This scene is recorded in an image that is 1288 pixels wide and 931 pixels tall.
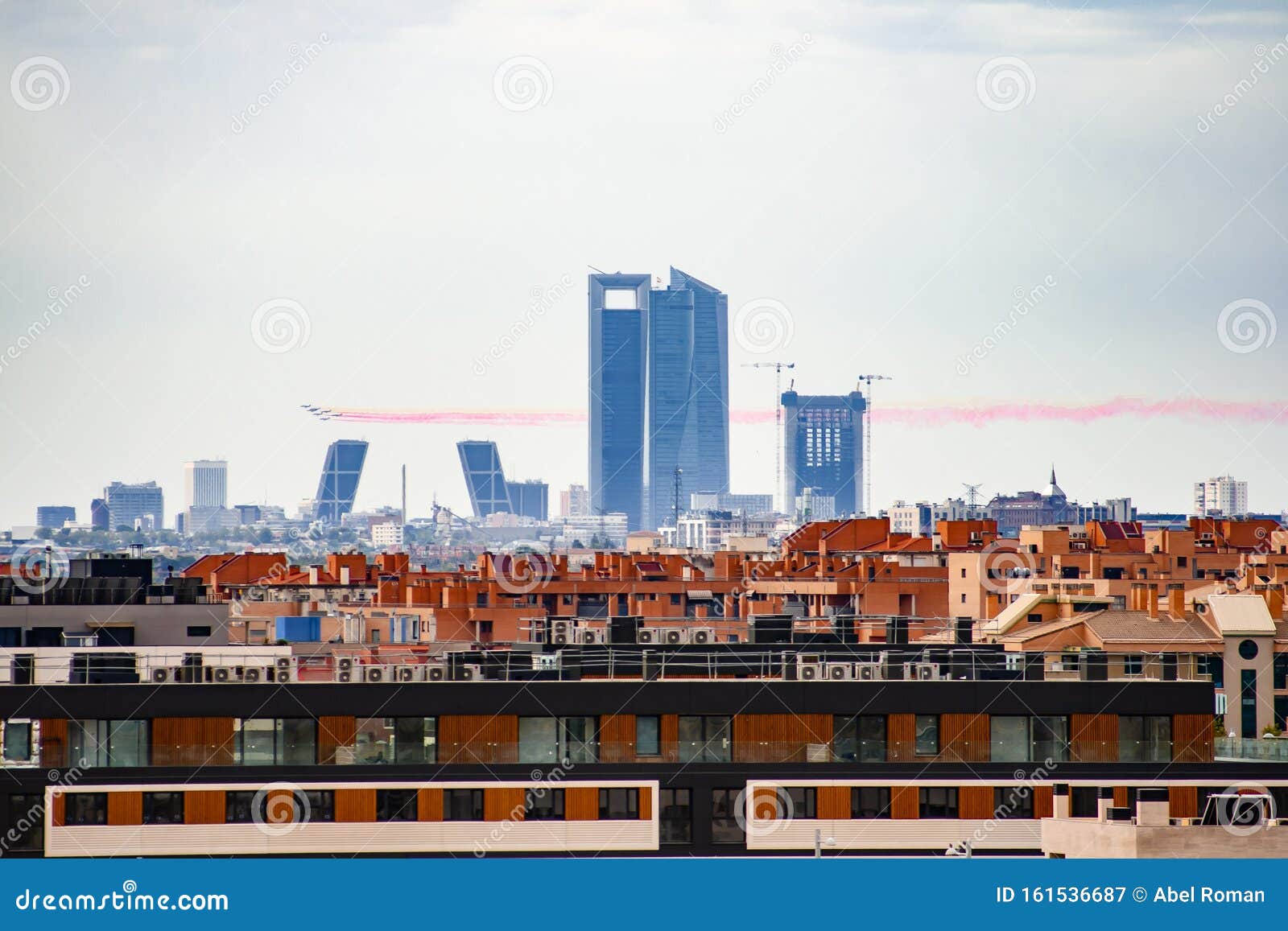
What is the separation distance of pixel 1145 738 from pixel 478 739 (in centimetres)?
521

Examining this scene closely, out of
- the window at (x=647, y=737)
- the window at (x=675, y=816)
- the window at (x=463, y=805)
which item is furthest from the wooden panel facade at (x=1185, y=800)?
the window at (x=463, y=805)

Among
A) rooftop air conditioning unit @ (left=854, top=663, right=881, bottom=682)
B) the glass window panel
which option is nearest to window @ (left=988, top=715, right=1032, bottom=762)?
Answer: rooftop air conditioning unit @ (left=854, top=663, right=881, bottom=682)

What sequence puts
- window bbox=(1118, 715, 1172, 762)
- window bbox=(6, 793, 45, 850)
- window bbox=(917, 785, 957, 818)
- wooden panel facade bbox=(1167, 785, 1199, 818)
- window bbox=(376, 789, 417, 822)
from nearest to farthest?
window bbox=(6, 793, 45, 850), window bbox=(376, 789, 417, 822), window bbox=(917, 785, 957, 818), wooden panel facade bbox=(1167, 785, 1199, 818), window bbox=(1118, 715, 1172, 762)

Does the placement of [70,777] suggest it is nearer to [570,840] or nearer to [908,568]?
[570,840]

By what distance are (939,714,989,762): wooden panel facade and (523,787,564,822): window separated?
2.96m

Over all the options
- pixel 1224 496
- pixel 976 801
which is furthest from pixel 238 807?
pixel 1224 496

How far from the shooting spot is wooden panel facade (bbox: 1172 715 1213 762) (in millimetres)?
18219

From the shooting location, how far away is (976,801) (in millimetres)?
17391

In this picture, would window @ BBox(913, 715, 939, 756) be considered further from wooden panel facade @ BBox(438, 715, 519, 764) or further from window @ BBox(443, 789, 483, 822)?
window @ BBox(443, 789, 483, 822)

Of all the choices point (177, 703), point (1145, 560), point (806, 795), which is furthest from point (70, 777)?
point (1145, 560)

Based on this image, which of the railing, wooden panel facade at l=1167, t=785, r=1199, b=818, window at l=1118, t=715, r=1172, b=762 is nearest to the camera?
wooden panel facade at l=1167, t=785, r=1199, b=818

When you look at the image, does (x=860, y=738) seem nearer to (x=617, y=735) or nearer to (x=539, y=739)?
(x=617, y=735)

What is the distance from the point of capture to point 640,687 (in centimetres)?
1761

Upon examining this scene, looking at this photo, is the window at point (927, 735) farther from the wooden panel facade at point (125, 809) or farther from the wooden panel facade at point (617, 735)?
the wooden panel facade at point (125, 809)
